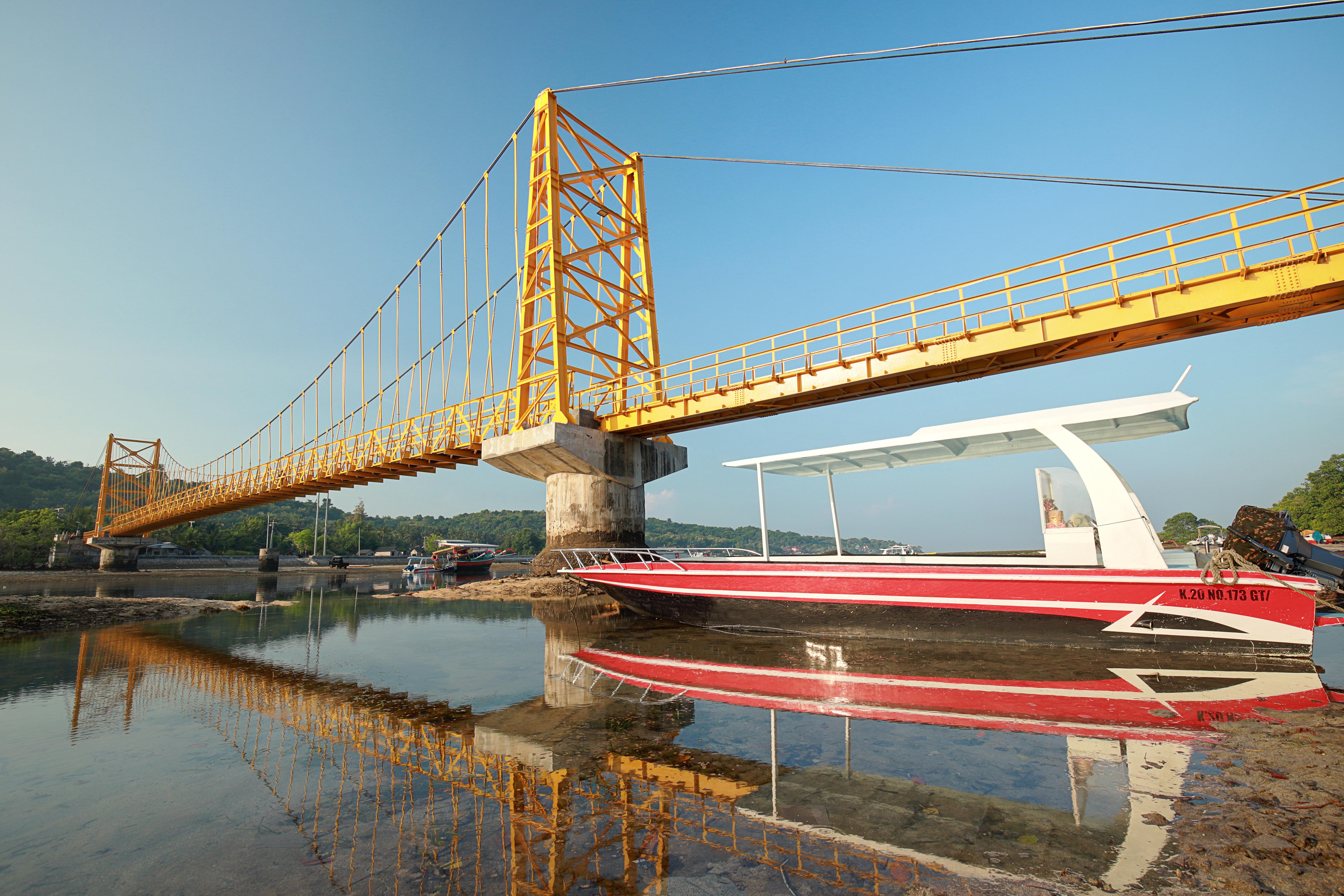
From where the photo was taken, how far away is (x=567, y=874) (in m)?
2.91

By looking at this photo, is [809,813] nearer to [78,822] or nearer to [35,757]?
[78,822]

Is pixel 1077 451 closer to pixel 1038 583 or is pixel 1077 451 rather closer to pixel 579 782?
pixel 1038 583

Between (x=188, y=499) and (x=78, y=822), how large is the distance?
165 ft

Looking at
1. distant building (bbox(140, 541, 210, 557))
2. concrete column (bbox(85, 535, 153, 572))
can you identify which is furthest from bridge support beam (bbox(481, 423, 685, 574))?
distant building (bbox(140, 541, 210, 557))

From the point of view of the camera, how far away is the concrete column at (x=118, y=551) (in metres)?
49.2

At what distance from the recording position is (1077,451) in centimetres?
948

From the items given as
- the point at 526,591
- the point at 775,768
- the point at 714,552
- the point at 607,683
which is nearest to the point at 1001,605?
the point at 607,683

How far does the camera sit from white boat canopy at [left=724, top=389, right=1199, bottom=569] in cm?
873

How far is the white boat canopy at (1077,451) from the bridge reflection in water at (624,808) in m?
2.63

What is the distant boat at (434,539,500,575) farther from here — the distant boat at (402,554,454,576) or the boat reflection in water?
the boat reflection in water

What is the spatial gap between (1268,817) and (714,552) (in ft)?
36.2

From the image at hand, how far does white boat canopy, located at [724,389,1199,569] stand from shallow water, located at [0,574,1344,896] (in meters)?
1.71

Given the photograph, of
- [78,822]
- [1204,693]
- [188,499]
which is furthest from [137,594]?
[1204,693]

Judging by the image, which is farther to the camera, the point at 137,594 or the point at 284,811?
the point at 137,594
